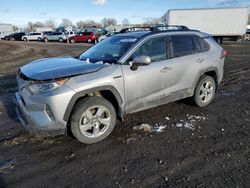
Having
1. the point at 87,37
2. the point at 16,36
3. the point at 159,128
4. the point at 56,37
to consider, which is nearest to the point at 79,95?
the point at 159,128

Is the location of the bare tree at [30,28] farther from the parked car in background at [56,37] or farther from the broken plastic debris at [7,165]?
the broken plastic debris at [7,165]

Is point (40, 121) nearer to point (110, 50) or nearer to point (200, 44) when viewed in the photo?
point (110, 50)

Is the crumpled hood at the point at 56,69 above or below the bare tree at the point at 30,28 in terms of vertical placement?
above

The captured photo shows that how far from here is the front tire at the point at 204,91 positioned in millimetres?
5625

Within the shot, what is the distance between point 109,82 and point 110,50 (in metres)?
1.04

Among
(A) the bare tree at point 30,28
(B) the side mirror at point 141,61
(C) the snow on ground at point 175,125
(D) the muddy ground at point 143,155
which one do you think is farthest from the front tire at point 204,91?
(A) the bare tree at point 30,28

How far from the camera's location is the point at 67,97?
369 centimetres

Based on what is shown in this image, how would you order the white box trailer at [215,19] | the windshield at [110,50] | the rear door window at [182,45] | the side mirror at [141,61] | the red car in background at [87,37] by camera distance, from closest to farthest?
the side mirror at [141,61] → the windshield at [110,50] → the rear door window at [182,45] → the white box trailer at [215,19] → the red car in background at [87,37]

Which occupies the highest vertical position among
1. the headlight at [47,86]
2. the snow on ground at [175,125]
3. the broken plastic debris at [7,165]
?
the headlight at [47,86]

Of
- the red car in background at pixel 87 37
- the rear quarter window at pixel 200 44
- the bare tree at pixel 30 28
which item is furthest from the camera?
the bare tree at pixel 30 28

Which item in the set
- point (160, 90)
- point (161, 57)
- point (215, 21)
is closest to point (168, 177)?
point (160, 90)

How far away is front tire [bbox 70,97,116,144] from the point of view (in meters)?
3.89

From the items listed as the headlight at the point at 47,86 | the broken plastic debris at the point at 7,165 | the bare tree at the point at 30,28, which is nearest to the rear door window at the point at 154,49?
the headlight at the point at 47,86

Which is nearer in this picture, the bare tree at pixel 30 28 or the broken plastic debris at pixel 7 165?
the broken plastic debris at pixel 7 165
